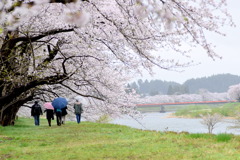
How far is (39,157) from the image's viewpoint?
7324mm

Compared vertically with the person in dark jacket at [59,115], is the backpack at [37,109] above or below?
above

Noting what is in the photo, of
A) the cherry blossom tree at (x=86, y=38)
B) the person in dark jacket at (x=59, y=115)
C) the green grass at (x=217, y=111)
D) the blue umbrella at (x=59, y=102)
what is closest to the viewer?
the cherry blossom tree at (x=86, y=38)

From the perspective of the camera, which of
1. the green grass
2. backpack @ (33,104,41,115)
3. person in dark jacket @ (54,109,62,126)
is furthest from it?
the green grass

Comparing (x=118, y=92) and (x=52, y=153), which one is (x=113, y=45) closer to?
(x=52, y=153)

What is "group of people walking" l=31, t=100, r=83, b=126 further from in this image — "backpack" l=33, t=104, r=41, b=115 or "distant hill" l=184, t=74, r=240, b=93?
"distant hill" l=184, t=74, r=240, b=93

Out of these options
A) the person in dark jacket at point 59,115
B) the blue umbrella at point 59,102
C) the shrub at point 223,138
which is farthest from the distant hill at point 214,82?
the shrub at point 223,138

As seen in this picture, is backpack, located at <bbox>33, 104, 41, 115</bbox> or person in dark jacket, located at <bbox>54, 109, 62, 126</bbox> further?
backpack, located at <bbox>33, 104, 41, 115</bbox>

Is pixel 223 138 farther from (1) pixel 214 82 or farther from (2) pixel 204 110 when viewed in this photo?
(1) pixel 214 82

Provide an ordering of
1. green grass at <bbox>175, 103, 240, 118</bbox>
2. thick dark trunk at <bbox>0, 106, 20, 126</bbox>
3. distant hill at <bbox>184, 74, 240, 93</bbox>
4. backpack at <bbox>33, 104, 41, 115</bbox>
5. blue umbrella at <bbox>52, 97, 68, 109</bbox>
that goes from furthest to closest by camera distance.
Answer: distant hill at <bbox>184, 74, 240, 93</bbox> < green grass at <bbox>175, 103, 240, 118</bbox> < backpack at <bbox>33, 104, 41, 115</bbox> < thick dark trunk at <bbox>0, 106, 20, 126</bbox> < blue umbrella at <bbox>52, 97, 68, 109</bbox>

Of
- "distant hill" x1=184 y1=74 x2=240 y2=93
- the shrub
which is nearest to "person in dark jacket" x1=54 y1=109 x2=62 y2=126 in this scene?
the shrub

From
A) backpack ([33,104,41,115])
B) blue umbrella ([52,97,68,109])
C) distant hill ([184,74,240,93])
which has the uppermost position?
distant hill ([184,74,240,93])

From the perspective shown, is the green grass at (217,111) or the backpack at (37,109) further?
the green grass at (217,111)

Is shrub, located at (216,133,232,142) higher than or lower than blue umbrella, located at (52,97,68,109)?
lower

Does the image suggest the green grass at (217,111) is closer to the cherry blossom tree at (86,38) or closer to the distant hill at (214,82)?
the cherry blossom tree at (86,38)
